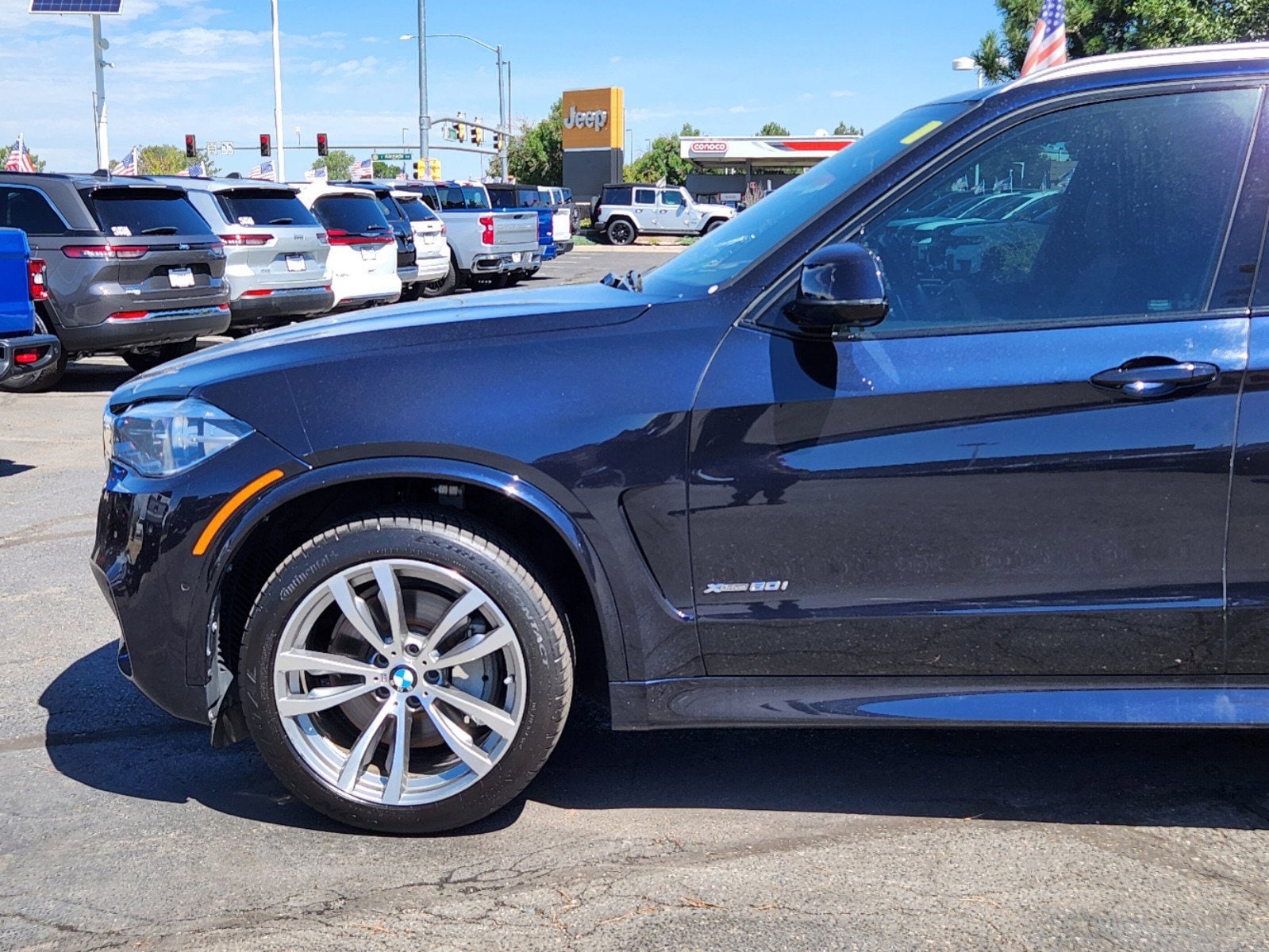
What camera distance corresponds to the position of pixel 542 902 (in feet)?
9.41

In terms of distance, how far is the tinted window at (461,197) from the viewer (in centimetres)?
2459

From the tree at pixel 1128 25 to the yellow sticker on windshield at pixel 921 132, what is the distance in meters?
9.52

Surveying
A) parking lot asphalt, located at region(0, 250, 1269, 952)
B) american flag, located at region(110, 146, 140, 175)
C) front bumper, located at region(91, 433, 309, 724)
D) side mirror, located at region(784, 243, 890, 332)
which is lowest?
parking lot asphalt, located at region(0, 250, 1269, 952)

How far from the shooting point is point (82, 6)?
26.3 m

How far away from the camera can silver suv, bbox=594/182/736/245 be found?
4459cm

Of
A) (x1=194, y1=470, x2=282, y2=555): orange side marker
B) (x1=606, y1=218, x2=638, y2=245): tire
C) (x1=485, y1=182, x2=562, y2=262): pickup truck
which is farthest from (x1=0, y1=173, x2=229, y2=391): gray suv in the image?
(x1=606, y1=218, x2=638, y2=245): tire

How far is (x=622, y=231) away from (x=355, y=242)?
101 feet

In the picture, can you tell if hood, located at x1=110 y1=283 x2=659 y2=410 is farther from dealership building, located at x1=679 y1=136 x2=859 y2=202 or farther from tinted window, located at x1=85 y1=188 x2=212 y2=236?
dealership building, located at x1=679 y1=136 x2=859 y2=202

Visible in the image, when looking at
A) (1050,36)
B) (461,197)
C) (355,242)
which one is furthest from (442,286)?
(1050,36)

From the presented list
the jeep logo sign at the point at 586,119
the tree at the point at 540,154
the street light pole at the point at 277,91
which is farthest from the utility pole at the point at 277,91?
the tree at the point at 540,154

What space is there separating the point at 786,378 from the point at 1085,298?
2.45 feet

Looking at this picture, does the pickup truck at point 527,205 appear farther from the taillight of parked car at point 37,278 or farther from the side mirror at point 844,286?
the side mirror at point 844,286

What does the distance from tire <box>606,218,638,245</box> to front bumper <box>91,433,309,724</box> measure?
42907 mm

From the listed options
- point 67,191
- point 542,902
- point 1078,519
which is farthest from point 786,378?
point 67,191
